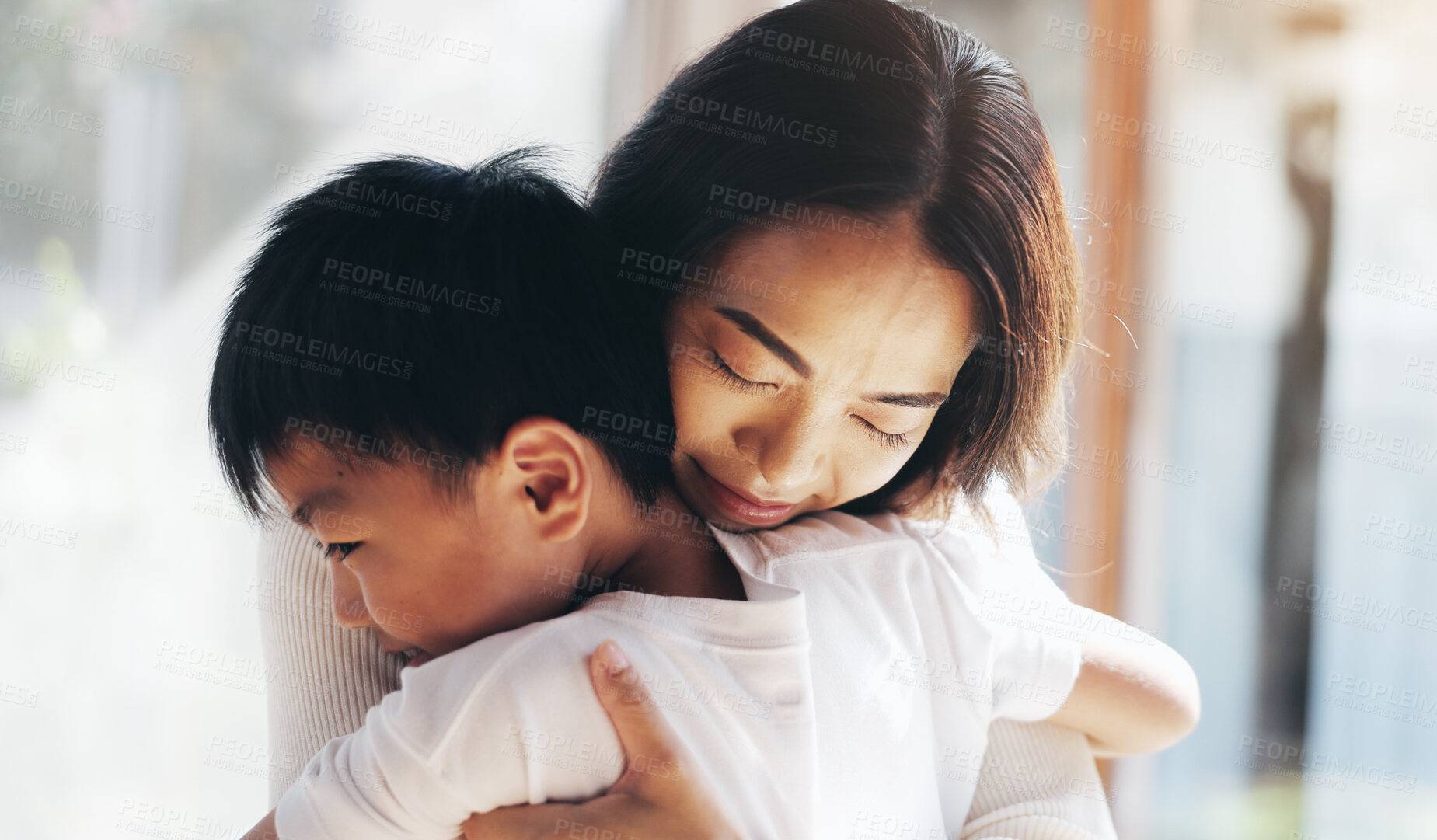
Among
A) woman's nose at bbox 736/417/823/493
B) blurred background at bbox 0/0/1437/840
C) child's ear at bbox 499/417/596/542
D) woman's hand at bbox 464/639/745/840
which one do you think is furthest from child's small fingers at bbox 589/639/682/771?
blurred background at bbox 0/0/1437/840

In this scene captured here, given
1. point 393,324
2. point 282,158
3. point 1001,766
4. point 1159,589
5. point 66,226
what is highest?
point 282,158

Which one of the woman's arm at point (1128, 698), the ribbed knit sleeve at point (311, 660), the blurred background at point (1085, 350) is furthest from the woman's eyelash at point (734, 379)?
the blurred background at point (1085, 350)

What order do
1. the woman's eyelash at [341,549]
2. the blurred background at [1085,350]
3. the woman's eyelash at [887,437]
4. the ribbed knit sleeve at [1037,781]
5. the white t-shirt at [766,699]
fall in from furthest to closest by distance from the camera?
1. the blurred background at [1085,350]
2. the ribbed knit sleeve at [1037,781]
3. the woman's eyelash at [887,437]
4. the woman's eyelash at [341,549]
5. the white t-shirt at [766,699]

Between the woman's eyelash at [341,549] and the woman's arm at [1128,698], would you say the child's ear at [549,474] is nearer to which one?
the woman's eyelash at [341,549]

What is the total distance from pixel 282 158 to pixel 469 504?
53.4 inches

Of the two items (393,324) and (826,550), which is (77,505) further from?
(826,550)

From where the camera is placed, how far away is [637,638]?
0.74m

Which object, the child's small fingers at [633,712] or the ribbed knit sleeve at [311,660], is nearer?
the child's small fingers at [633,712]

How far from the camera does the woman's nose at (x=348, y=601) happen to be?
32.8 inches

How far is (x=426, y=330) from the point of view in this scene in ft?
2.46

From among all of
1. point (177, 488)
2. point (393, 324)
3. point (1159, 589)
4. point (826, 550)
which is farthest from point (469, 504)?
point (1159, 589)

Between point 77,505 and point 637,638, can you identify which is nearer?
point 637,638

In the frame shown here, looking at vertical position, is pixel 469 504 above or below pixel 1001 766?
above

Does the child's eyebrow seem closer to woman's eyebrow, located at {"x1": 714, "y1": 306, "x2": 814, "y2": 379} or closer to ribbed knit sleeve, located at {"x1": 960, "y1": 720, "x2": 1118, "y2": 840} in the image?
woman's eyebrow, located at {"x1": 714, "y1": 306, "x2": 814, "y2": 379}
